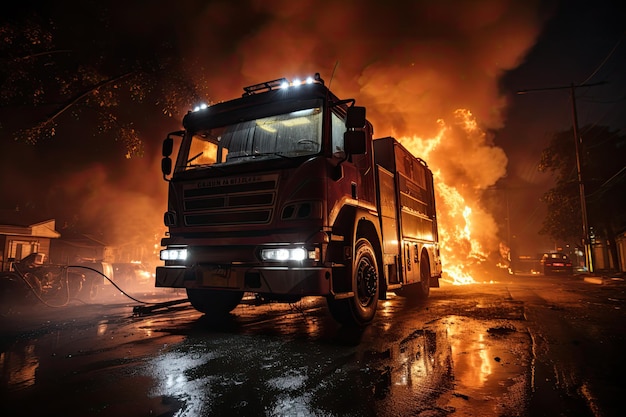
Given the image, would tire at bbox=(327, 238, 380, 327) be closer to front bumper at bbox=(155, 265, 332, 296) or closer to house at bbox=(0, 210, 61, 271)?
front bumper at bbox=(155, 265, 332, 296)

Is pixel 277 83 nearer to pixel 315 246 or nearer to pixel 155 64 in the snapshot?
pixel 315 246

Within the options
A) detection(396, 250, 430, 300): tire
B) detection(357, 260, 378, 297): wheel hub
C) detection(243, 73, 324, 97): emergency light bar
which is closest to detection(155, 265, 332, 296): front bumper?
detection(357, 260, 378, 297): wheel hub

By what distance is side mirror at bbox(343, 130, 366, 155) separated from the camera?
206 inches

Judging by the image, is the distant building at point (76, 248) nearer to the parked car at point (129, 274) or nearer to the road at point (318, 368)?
the parked car at point (129, 274)

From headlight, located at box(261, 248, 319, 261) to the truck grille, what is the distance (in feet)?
1.44

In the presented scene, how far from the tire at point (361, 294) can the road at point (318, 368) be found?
25 cm

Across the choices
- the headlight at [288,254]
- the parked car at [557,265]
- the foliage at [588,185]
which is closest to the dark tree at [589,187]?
the foliage at [588,185]

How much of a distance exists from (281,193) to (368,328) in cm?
257

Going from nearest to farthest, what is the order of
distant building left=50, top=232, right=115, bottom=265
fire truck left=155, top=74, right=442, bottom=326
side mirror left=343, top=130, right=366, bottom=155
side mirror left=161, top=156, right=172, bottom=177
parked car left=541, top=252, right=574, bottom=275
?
fire truck left=155, top=74, right=442, bottom=326 → side mirror left=343, top=130, right=366, bottom=155 → side mirror left=161, top=156, right=172, bottom=177 → parked car left=541, top=252, right=574, bottom=275 → distant building left=50, top=232, right=115, bottom=265

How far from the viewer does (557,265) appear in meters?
26.9

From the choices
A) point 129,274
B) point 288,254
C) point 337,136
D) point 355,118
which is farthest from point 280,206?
point 129,274

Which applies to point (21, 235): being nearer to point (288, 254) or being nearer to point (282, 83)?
point (282, 83)

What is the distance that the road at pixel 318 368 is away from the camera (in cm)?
264

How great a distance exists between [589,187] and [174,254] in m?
32.7
